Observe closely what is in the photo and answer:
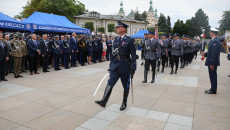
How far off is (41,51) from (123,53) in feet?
23.6

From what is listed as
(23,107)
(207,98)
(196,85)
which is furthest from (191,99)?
(23,107)

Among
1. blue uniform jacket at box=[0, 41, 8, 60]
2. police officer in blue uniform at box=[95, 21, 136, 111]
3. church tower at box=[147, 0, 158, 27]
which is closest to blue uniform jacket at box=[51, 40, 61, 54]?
blue uniform jacket at box=[0, 41, 8, 60]

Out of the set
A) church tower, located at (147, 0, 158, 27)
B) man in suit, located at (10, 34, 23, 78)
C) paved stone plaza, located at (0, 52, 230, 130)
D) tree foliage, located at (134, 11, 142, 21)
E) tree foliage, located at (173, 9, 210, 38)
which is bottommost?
paved stone plaza, located at (0, 52, 230, 130)

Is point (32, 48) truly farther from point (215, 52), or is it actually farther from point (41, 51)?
point (215, 52)

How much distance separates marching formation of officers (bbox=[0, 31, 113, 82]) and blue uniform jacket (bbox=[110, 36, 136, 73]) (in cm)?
576

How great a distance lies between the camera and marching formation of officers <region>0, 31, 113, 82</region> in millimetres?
8717

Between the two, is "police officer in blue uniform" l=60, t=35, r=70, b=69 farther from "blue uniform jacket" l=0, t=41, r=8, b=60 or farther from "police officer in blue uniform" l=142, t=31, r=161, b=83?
"police officer in blue uniform" l=142, t=31, r=161, b=83

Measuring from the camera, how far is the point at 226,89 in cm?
689

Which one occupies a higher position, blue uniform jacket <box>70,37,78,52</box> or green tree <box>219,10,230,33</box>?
green tree <box>219,10,230,33</box>

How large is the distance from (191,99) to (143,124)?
2.47 m

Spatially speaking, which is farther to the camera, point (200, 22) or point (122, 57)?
point (200, 22)

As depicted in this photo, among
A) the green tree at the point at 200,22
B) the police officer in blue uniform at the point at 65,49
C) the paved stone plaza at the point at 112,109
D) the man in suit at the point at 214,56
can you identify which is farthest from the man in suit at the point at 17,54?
the green tree at the point at 200,22

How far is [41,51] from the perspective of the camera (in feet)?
33.3

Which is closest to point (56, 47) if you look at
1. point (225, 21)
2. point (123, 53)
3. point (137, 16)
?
point (123, 53)
